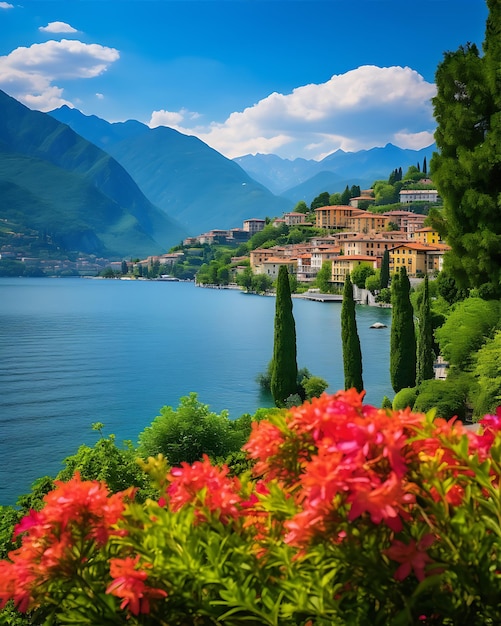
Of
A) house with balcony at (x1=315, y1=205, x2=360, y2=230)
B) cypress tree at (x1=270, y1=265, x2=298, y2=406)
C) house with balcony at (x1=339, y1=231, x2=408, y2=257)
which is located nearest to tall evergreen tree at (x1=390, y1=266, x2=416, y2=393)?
cypress tree at (x1=270, y1=265, x2=298, y2=406)

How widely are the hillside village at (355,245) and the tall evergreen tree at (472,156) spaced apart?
56.0 m

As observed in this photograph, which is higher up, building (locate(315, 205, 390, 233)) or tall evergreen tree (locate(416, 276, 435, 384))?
building (locate(315, 205, 390, 233))

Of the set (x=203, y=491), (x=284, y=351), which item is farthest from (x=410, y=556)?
(x=284, y=351)

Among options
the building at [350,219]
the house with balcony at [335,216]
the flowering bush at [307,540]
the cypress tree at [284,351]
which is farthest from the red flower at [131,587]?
the house with balcony at [335,216]

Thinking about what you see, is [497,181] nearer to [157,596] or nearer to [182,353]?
[157,596]

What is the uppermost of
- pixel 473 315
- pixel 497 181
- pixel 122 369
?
pixel 497 181

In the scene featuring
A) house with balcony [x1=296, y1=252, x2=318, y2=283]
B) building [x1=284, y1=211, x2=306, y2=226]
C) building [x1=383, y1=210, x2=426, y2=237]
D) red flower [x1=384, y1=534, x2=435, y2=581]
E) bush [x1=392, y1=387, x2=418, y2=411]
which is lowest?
bush [x1=392, y1=387, x2=418, y2=411]

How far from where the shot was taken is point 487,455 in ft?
5.97

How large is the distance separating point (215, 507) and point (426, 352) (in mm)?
19277

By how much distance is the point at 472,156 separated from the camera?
441 inches

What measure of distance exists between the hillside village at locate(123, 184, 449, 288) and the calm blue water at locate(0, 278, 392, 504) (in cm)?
1777

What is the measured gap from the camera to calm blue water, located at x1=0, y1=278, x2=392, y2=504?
1906cm

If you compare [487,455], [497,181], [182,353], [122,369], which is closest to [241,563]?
[487,455]

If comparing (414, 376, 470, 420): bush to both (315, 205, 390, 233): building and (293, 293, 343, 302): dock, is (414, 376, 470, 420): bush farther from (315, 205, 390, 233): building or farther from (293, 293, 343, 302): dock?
(315, 205, 390, 233): building
